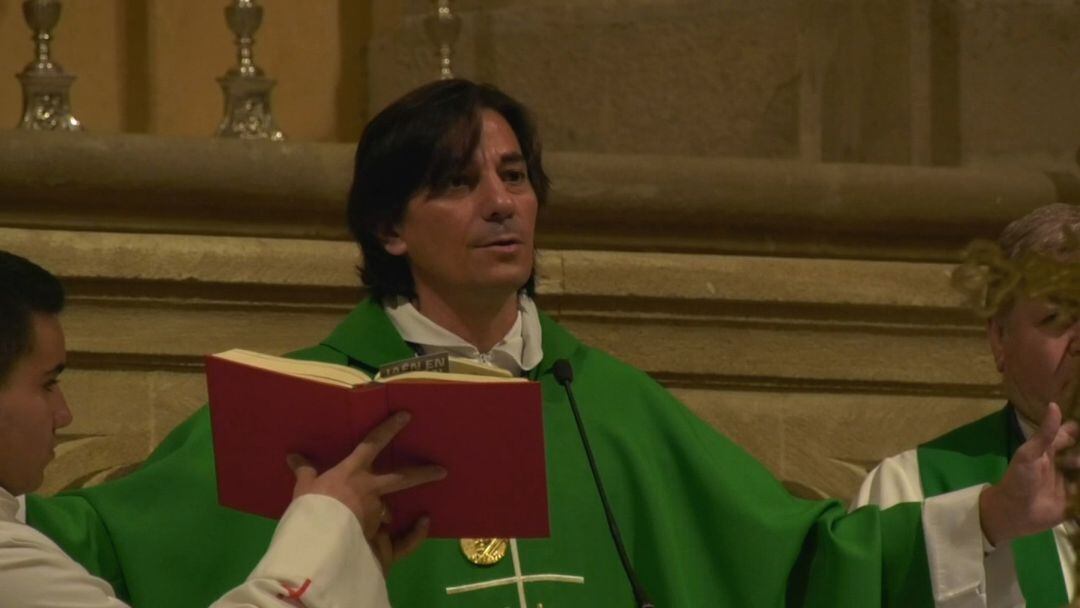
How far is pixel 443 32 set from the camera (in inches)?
254

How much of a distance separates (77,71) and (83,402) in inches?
65.9

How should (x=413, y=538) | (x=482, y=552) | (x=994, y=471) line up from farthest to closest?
(x=994, y=471) < (x=482, y=552) < (x=413, y=538)

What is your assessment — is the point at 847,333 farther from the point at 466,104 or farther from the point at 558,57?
the point at 466,104

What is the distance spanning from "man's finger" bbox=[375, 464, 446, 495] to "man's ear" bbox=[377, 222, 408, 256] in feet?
3.62

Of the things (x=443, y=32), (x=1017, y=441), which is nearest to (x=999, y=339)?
(x=1017, y=441)

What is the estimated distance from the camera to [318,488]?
365 cm

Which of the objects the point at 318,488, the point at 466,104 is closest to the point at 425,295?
the point at 466,104

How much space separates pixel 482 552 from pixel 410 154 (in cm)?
82

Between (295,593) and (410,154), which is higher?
(410,154)

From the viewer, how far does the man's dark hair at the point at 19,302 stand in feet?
12.1

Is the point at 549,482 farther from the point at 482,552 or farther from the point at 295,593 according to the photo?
the point at 295,593

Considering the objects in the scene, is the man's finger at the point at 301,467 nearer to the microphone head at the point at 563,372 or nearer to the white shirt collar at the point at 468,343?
the microphone head at the point at 563,372

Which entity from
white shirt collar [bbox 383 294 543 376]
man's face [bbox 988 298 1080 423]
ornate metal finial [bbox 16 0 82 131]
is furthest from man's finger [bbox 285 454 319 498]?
ornate metal finial [bbox 16 0 82 131]

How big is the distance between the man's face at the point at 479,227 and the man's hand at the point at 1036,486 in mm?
1039
